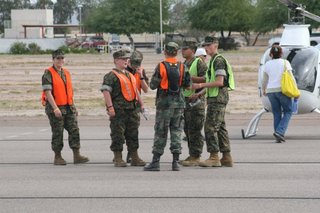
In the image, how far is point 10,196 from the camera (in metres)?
9.88

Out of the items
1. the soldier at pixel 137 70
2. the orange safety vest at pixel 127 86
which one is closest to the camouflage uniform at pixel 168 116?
the orange safety vest at pixel 127 86

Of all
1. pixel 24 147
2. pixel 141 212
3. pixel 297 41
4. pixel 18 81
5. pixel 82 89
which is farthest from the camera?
pixel 18 81

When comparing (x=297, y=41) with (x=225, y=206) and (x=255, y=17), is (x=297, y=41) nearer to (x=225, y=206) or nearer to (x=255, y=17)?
(x=225, y=206)

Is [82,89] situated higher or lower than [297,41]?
lower

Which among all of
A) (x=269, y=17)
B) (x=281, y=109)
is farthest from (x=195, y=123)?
(x=269, y=17)

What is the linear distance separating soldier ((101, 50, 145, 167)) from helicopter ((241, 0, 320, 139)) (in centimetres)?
433

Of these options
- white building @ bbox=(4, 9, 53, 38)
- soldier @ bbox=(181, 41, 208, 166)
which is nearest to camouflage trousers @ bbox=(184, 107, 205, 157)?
soldier @ bbox=(181, 41, 208, 166)

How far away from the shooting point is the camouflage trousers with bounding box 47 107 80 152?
40.7 ft

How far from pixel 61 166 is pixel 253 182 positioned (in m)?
3.29

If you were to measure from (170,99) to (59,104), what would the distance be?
6.33 feet

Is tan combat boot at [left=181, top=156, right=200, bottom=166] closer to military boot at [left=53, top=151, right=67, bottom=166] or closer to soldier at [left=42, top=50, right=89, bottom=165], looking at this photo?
soldier at [left=42, top=50, right=89, bottom=165]

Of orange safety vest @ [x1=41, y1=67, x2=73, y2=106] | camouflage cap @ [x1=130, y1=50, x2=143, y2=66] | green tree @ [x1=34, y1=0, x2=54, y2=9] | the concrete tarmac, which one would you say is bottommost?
the concrete tarmac

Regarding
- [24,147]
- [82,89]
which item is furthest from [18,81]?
[24,147]

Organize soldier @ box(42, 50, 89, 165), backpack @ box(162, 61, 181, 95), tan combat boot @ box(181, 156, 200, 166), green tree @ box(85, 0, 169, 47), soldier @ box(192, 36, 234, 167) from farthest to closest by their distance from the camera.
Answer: green tree @ box(85, 0, 169, 47) < soldier @ box(42, 50, 89, 165) < tan combat boot @ box(181, 156, 200, 166) < soldier @ box(192, 36, 234, 167) < backpack @ box(162, 61, 181, 95)
